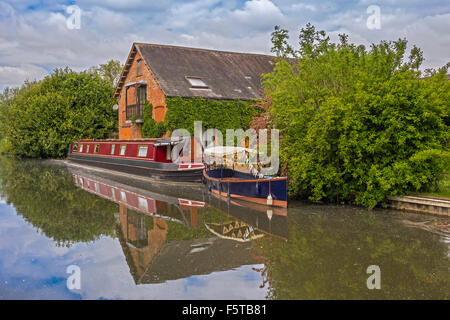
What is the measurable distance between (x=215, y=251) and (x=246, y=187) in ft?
17.7

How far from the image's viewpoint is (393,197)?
13062 mm

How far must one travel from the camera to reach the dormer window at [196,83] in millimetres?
26211

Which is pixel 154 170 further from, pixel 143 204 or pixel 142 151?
pixel 143 204

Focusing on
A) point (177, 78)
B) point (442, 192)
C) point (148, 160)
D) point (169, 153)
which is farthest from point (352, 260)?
point (177, 78)

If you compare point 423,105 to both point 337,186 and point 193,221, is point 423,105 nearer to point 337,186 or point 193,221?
point 337,186

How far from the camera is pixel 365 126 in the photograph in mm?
13172

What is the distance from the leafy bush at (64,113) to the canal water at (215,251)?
21.8 metres

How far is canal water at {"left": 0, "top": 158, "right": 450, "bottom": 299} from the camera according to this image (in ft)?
22.7

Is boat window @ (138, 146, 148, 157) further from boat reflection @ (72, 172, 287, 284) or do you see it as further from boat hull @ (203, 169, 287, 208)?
boat hull @ (203, 169, 287, 208)

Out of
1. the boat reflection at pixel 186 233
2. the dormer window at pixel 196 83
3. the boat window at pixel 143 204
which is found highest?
the dormer window at pixel 196 83

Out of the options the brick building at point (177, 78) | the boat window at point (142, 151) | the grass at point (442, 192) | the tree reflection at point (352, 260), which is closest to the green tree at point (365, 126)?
the grass at point (442, 192)

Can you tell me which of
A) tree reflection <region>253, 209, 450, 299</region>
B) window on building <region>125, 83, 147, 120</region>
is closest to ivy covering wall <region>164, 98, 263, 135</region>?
window on building <region>125, 83, 147, 120</region>

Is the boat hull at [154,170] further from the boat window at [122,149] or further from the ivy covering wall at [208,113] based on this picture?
the ivy covering wall at [208,113]
